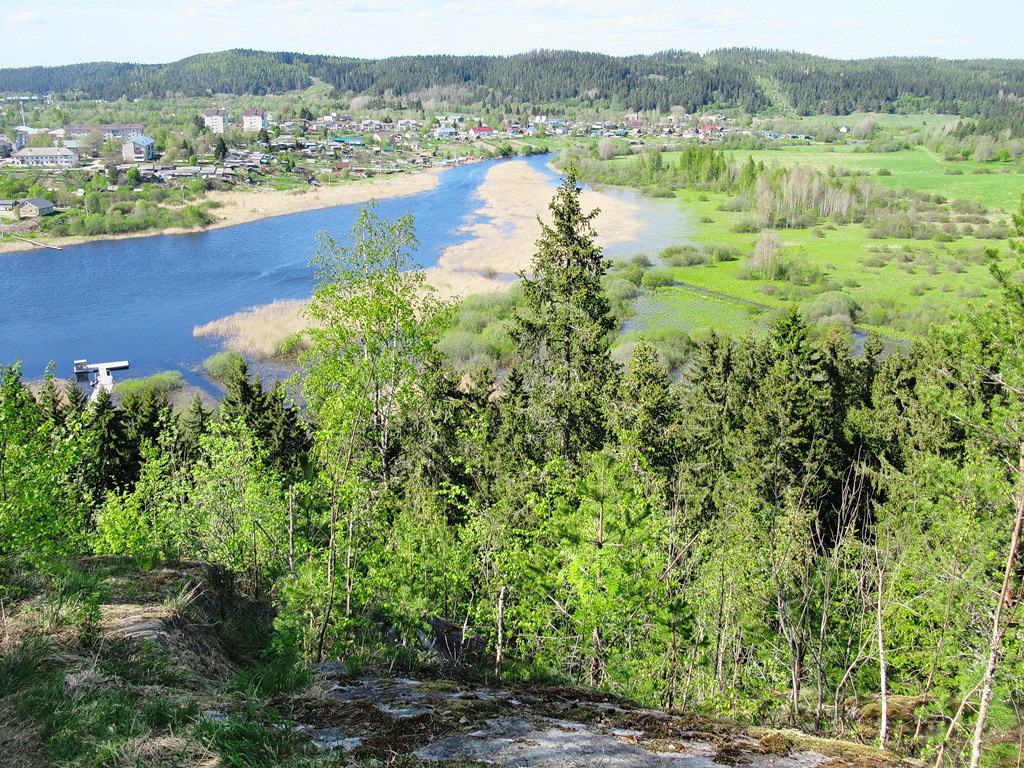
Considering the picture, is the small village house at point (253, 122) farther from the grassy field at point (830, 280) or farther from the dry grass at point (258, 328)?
the dry grass at point (258, 328)

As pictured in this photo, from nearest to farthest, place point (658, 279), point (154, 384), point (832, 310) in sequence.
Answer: point (154, 384), point (832, 310), point (658, 279)

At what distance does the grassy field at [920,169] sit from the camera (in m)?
Answer: 101

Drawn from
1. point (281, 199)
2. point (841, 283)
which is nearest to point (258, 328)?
point (841, 283)

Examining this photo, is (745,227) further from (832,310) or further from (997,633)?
(997,633)

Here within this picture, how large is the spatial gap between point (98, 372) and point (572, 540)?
1511 inches

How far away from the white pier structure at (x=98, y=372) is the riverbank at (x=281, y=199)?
38463 mm

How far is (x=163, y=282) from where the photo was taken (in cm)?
5981

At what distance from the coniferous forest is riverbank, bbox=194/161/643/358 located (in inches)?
227

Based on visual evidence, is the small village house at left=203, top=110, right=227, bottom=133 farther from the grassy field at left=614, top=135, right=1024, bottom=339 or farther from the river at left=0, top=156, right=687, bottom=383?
the grassy field at left=614, top=135, right=1024, bottom=339

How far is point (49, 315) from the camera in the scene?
50938 mm

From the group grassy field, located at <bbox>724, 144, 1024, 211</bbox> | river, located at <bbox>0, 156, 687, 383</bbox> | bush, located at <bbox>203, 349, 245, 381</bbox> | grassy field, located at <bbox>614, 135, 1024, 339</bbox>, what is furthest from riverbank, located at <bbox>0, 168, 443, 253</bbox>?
grassy field, located at <bbox>724, 144, 1024, 211</bbox>

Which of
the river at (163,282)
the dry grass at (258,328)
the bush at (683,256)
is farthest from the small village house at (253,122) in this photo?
the dry grass at (258,328)

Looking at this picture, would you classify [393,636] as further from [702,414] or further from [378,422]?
[702,414]

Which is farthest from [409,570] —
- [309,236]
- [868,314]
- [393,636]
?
[309,236]
